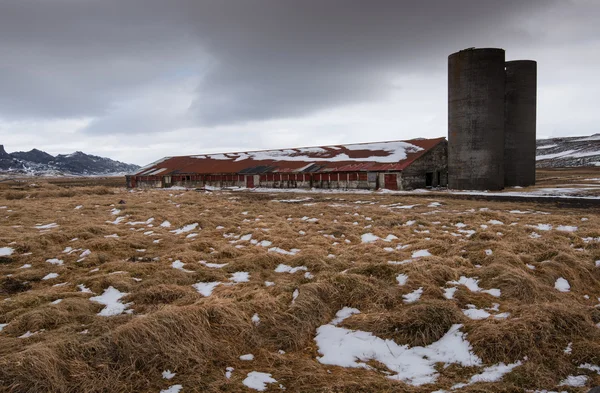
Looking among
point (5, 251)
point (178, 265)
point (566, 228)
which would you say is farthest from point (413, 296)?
point (5, 251)

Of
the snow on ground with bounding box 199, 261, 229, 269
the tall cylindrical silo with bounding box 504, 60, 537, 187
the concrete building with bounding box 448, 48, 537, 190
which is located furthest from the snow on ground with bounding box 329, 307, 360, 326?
the tall cylindrical silo with bounding box 504, 60, 537, 187

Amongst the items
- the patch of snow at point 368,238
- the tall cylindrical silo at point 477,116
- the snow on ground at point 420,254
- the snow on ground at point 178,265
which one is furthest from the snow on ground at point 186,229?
the tall cylindrical silo at point 477,116

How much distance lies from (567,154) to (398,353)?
132751 mm

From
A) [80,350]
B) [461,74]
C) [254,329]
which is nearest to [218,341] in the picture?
[254,329]

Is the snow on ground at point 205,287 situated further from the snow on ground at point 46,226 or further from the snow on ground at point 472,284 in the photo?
the snow on ground at point 46,226

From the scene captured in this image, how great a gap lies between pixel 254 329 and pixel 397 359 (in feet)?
7.41

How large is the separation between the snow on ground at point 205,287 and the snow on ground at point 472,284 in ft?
16.7

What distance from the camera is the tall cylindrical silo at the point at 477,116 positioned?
113ft

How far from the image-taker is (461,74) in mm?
35281

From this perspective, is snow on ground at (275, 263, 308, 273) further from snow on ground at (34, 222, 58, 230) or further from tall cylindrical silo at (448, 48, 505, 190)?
tall cylindrical silo at (448, 48, 505, 190)

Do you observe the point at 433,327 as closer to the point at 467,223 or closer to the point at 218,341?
the point at 218,341

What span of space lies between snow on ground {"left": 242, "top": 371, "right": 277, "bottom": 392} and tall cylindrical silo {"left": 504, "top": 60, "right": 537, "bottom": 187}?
4132 cm

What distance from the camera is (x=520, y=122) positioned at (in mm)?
39250

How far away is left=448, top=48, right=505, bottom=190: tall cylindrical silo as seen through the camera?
113ft
